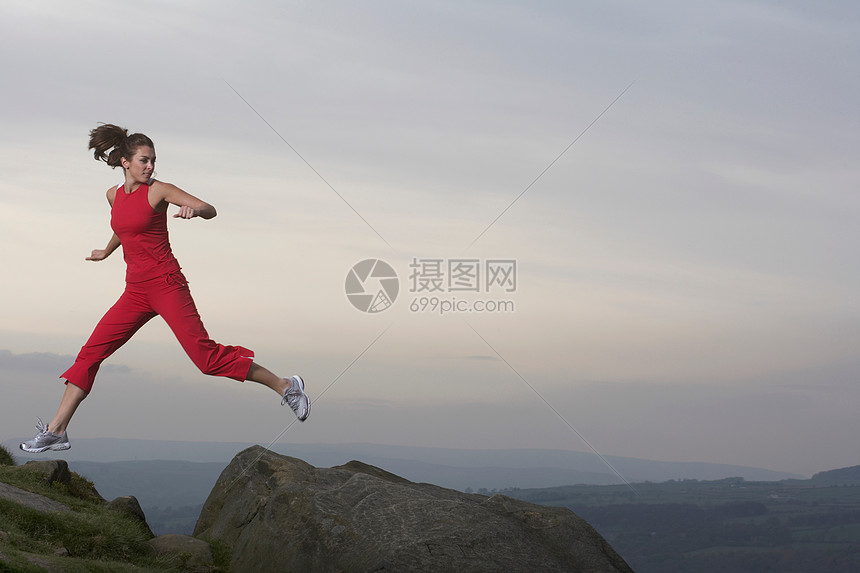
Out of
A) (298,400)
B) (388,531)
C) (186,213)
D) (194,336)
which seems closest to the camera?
(186,213)

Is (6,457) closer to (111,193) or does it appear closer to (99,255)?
A: (99,255)

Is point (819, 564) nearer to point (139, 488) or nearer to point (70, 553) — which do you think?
point (139, 488)

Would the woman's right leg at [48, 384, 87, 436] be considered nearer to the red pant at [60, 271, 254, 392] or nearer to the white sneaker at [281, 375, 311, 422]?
the red pant at [60, 271, 254, 392]

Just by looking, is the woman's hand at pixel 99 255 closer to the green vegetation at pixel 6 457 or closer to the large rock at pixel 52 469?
the large rock at pixel 52 469

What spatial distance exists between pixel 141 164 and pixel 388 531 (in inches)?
246

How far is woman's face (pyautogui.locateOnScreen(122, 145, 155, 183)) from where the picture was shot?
39.6 ft

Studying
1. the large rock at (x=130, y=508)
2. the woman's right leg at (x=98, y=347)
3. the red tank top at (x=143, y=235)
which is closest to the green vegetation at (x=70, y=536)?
the large rock at (x=130, y=508)

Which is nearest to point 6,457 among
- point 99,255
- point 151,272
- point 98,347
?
point 98,347

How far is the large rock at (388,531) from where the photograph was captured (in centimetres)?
1118

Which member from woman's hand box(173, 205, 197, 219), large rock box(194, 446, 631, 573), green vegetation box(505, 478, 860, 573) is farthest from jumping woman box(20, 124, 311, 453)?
green vegetation box(505, 478, 860, 573)

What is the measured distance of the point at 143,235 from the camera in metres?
12.1

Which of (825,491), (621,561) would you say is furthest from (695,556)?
(621,561)

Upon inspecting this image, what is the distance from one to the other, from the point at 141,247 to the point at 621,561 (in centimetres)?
848

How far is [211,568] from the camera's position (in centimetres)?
1282
